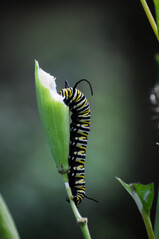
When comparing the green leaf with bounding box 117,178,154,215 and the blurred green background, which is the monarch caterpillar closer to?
the green leaf with bounding box 117,178,154,215

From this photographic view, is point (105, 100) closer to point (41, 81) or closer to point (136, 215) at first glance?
point (136, 215)

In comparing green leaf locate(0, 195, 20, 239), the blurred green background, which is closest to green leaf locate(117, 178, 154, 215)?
green leaf locate(0, 195, 20, 239)

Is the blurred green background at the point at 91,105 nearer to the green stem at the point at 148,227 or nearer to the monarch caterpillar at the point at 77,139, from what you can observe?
the monarch caterpillar at the point at 77,139

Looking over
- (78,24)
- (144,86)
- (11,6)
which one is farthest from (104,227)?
(11,6)

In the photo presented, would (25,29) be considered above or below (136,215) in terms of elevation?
above

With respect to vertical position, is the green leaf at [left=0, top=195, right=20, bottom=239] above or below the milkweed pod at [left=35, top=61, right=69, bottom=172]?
below

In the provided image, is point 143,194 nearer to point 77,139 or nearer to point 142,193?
point 142,193

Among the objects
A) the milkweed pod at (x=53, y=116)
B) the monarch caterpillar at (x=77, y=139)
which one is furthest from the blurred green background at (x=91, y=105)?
the milkweed pod at (x=53, y=116)
